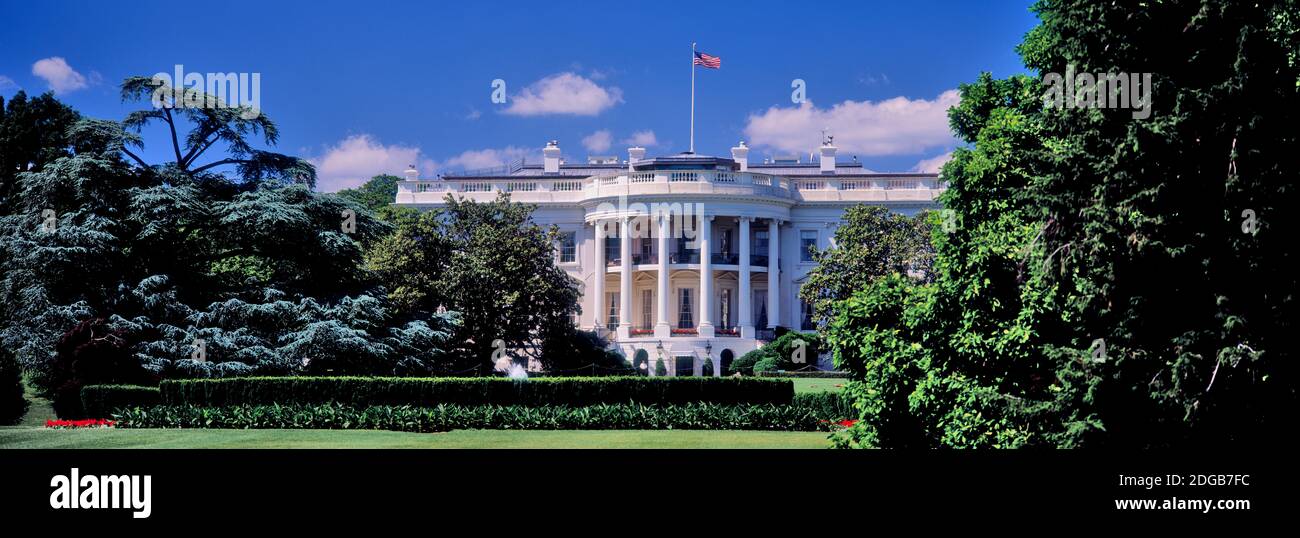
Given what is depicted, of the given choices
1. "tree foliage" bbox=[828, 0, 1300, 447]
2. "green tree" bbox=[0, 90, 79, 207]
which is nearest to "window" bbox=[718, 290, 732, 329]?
"green tree" bbox=[0, 90, 79, 207]

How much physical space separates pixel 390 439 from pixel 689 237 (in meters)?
35.3

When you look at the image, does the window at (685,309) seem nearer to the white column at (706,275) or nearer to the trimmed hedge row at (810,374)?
the white column at (706,275)

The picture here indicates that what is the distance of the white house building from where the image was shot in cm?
5891

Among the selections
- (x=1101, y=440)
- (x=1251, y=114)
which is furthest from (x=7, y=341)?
(x=1251, y=114)

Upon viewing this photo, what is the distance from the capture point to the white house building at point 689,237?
58.9m

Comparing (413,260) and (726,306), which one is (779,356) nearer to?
(726,306)

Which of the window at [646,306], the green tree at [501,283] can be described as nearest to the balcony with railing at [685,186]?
the window at [646,306]

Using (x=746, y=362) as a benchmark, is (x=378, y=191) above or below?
above

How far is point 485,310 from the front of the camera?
46000mm

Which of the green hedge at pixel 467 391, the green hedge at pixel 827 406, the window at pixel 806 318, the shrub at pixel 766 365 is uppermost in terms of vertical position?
the window at pixel 806 318

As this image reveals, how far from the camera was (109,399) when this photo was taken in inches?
1177

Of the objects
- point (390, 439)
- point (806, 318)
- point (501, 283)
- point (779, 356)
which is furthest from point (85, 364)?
point (806, 318)

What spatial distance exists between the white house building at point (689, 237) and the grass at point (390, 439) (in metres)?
27.7

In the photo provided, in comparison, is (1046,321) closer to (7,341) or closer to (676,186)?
(7,341)
